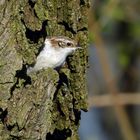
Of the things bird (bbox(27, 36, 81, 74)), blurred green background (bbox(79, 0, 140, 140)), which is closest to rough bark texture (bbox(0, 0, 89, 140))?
bird (bbox(27, 36, 81, 74))

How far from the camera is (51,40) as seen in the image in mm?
3656

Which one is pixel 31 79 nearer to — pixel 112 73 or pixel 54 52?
pixel 54 52

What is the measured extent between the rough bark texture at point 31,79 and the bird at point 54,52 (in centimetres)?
4

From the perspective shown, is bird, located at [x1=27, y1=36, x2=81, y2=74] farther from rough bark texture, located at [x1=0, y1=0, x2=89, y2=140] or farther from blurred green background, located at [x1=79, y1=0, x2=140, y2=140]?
blurred green background, located at [x1=79, y1=0, x2=140, y2=140]

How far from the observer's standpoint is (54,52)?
12.2 feet

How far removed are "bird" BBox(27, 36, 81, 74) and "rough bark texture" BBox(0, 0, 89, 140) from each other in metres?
0.04

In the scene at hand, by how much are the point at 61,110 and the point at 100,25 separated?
11.7 ft

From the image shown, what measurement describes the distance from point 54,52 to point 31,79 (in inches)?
12.7

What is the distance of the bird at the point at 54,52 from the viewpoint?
3559mm

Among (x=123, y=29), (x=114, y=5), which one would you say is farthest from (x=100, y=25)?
(x=123, y=29)

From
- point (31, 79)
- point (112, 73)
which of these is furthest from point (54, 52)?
point (112, 73)

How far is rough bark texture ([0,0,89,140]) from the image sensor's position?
3.40 metres

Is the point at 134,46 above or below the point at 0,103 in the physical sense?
above

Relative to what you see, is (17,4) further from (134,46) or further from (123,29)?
(123,29)
